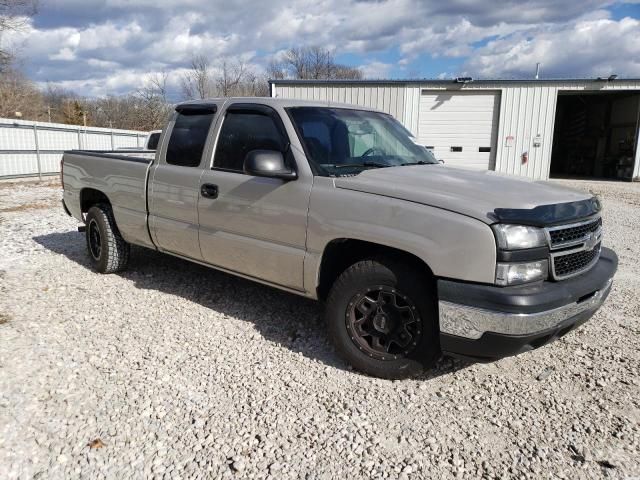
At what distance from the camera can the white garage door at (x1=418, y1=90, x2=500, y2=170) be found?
2048 centimetres

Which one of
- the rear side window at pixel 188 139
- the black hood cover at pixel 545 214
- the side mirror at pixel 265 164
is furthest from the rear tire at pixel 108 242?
the black hood cover at pixel 545 214

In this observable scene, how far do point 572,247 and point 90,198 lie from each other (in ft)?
17.6

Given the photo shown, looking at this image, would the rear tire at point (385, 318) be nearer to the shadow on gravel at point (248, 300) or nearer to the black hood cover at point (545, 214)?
the shadow on gravel at point (248, 300)

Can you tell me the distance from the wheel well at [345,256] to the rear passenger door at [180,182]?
1419mm

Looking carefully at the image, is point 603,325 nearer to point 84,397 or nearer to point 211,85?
point 84,397

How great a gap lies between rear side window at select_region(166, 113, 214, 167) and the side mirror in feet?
3.73

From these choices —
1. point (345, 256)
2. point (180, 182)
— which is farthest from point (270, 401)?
point (180, 182)

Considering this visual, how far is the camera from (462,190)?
3145 mm

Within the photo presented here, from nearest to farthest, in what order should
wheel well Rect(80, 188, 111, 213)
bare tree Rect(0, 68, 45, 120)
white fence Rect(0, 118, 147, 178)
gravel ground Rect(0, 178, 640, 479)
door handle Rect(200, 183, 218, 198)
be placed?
gravel ground Rect(0, 178, 640, 479) < door handle Rect(200, 183, 218, 198) < wheel well Rect(80, 188, 111, 213) < white fence Rect(0, 118, 147, 178) < bare tree Rect(0, 68, 45, 120)

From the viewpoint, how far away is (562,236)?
9.80 feet

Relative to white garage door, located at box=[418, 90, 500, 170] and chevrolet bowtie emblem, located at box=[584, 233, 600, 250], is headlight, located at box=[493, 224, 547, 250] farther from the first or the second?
Answer: white garage door, located at box=[418, 90, 500, 170]

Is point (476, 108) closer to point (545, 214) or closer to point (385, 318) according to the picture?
point (545, 214)

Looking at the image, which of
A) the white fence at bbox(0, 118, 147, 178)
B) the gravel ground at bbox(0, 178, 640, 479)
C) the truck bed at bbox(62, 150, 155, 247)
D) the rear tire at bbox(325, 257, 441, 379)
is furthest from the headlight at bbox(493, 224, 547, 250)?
the white fence at bbox(0, 118, 147, 178)

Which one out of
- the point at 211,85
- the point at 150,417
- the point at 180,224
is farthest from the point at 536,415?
the point at 211,85
